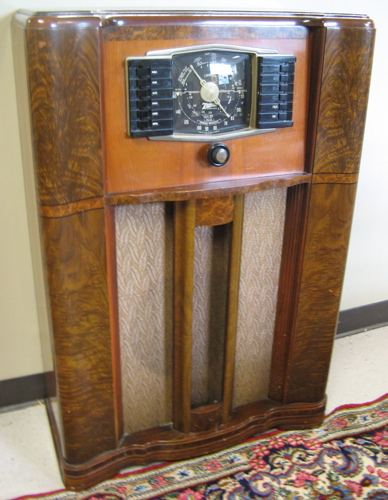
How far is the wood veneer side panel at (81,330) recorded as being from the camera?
3.73ft

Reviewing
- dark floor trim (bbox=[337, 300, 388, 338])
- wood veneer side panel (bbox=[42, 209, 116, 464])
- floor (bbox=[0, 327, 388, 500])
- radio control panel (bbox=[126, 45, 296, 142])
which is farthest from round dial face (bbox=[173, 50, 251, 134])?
dark floor trim (bbox=[337, 300, 388, 338])

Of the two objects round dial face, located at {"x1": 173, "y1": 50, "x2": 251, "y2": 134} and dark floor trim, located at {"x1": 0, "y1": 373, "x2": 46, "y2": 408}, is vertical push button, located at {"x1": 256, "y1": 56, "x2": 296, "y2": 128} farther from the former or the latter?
dark floor trim, located at {"x1": 0, "y1": 373, "x2": 46, "y2": 408}

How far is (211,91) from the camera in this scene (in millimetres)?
1142

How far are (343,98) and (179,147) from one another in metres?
0.40

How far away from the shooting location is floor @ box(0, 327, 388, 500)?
1.41 meters

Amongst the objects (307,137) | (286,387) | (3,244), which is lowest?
(286,387)

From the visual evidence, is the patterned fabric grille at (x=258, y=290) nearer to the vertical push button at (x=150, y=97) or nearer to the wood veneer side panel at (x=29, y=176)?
the vertical push button at (x=150, y=97)

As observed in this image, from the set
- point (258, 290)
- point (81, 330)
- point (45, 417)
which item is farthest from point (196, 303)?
point (45, 417)

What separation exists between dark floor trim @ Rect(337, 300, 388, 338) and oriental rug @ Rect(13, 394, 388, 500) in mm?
532

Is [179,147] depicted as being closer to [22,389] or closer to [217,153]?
[217,153]

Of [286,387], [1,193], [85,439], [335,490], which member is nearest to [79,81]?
[1,193]

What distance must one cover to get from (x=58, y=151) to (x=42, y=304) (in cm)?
53

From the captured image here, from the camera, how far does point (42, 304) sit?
1.45 metres

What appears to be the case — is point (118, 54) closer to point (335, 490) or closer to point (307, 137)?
point (307, 137)
